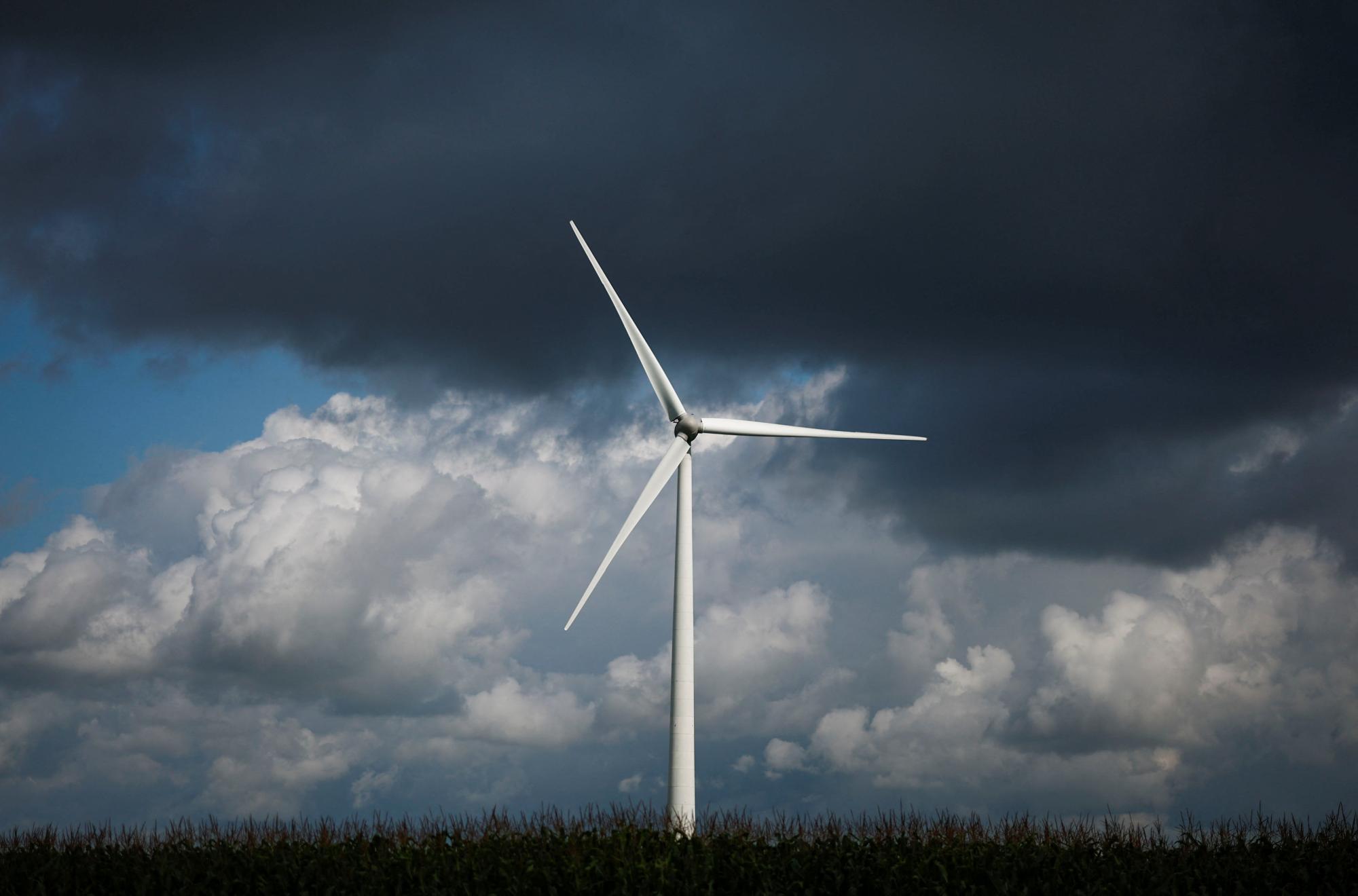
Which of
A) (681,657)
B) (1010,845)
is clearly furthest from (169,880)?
(1010,845)

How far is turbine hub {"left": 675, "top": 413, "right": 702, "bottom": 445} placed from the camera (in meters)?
44.4

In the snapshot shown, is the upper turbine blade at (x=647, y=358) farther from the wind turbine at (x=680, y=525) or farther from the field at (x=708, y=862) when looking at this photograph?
the field at (x=708, y=862)

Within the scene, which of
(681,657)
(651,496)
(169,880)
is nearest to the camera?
(169,880)

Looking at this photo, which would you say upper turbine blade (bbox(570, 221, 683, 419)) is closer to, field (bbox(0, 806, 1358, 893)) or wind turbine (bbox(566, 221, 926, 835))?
wind turbine (bbox(566, 221, 926, 835))

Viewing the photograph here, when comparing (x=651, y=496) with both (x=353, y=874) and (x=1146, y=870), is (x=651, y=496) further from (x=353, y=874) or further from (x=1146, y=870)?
(x=1146, y=870)

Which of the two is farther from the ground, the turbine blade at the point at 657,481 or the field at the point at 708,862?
the turbine blade at the point at 657,481

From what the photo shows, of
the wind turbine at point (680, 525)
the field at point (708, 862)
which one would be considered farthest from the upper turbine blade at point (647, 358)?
the field at point (708, 862)

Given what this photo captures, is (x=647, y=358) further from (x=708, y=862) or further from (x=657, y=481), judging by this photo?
(x=708, y=862)

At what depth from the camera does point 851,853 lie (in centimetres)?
3284

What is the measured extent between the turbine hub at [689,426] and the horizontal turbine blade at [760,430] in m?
0.28

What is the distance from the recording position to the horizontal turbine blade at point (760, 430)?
148ft

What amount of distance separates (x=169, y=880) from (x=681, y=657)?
16.0 metres

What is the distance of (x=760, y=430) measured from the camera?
152 feet

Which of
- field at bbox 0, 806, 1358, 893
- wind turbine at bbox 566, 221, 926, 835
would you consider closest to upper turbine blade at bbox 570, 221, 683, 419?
wind turbine at bbox 566, 221, 926, 835
